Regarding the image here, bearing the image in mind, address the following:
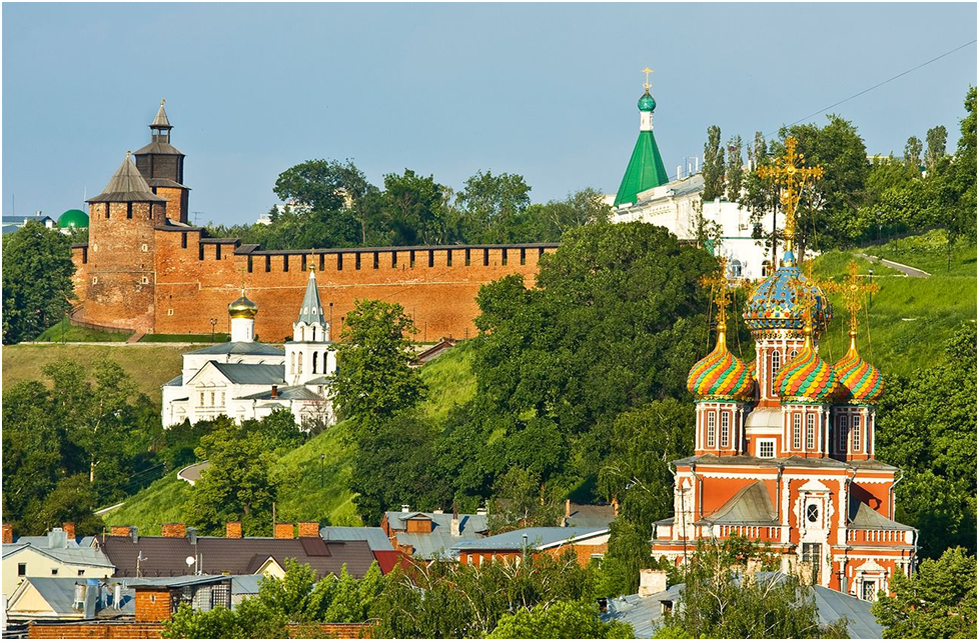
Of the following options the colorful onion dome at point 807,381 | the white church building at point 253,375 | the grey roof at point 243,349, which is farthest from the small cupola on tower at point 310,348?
the colorful onion dome at point 807,381

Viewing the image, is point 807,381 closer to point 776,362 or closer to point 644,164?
point 776,362

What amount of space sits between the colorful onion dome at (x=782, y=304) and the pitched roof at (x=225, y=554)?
349 inches

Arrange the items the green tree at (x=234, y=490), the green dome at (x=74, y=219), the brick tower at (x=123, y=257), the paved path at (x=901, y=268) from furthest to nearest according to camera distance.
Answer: the green dome at (x=74, y=219)
the brick tower at (x=123, y=257)
the paved path at (x=901, y=268)
the green tree at (x=234, y=490)

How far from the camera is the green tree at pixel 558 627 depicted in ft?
93.1

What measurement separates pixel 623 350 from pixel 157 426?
2047 centimetres

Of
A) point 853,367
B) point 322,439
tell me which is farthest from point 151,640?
point 322,439

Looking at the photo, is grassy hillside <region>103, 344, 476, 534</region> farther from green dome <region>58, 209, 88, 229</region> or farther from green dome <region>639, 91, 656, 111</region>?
green dome <region>58, 209, 88, 229</region>

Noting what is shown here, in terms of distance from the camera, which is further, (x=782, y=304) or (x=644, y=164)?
(x=644, y=164)

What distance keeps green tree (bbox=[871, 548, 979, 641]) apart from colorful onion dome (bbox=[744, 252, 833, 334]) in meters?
10.5

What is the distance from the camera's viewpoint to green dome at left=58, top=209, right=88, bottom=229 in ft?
380

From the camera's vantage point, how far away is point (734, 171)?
69.0 m

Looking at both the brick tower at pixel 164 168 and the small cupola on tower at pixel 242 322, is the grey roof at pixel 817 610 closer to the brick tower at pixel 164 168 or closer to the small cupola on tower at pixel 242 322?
the small cupola on tower at pixel 242 322

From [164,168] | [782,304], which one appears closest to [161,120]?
[164,168]

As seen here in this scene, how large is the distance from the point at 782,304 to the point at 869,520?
4.05 m
